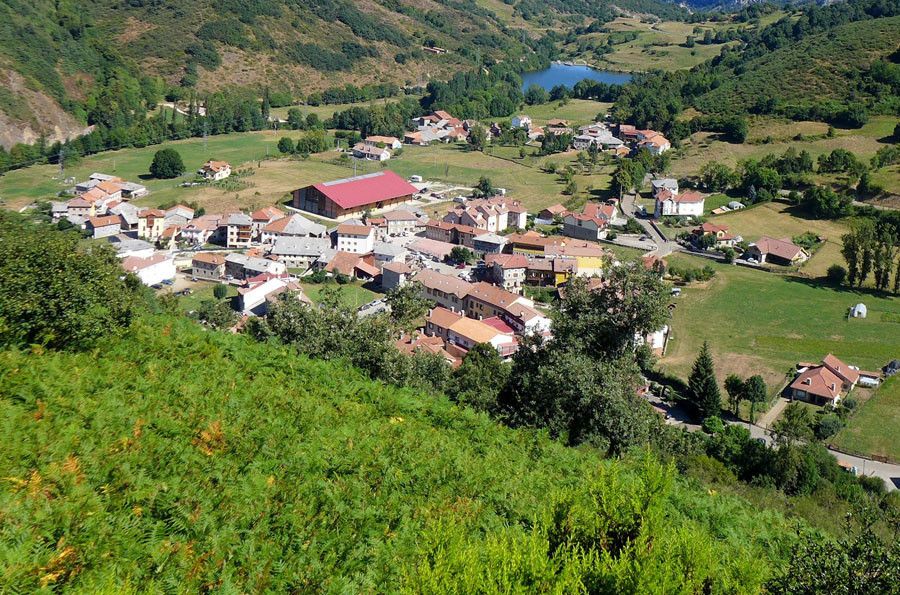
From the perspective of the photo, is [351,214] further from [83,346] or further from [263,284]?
[83,346]

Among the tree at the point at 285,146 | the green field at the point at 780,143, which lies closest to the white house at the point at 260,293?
the tree at the point at 285,146

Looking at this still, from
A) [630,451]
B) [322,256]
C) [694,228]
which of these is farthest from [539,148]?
[630,451]

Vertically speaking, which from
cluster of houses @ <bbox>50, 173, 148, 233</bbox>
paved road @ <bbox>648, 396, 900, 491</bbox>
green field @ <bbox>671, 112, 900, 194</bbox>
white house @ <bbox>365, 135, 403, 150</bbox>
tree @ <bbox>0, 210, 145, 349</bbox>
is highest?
green field @ <bbox>671, 112, 900, 194</bbox>

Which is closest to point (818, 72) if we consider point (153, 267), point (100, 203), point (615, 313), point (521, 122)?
point (521, 122)

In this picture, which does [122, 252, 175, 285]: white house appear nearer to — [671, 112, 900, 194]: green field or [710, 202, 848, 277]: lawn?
[710, 202, 848, 277]: lawn

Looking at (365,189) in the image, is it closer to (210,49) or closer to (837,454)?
(837,454)

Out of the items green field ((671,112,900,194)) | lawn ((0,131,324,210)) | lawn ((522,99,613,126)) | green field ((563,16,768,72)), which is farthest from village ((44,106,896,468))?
green field ((563,16,768,72))
